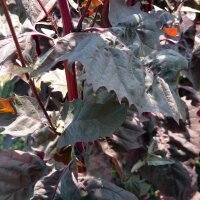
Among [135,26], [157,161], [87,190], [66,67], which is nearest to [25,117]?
[66,67]

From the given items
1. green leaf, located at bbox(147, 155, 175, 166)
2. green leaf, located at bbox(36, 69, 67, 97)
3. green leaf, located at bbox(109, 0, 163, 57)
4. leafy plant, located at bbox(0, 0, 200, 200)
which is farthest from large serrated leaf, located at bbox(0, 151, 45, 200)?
green leaf, located at bbox(109, 0, 163, 57)

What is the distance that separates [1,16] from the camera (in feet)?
4.33

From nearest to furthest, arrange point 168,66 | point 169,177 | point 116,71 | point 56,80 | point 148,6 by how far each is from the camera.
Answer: point 116,71, point 168,66, point 56,80, point 148,6, point 169,177

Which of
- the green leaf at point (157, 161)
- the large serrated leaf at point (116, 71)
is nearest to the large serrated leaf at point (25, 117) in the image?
the large serrated leaf at point (116, 71)

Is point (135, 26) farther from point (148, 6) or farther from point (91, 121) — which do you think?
point (148, 6)

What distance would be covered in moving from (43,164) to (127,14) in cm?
53

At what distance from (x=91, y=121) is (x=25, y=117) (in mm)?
200

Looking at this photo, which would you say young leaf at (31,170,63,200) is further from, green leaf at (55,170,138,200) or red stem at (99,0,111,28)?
red stem at (99,0,111,28)

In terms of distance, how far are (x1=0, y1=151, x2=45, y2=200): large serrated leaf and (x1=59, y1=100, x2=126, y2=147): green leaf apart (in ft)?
0.79

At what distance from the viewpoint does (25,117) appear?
44.8 inches

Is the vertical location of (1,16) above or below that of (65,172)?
above

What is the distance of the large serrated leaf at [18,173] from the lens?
119 centimetres

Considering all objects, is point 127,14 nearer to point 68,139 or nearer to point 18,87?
point 68,139

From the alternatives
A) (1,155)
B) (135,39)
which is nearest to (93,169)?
(1,155)
